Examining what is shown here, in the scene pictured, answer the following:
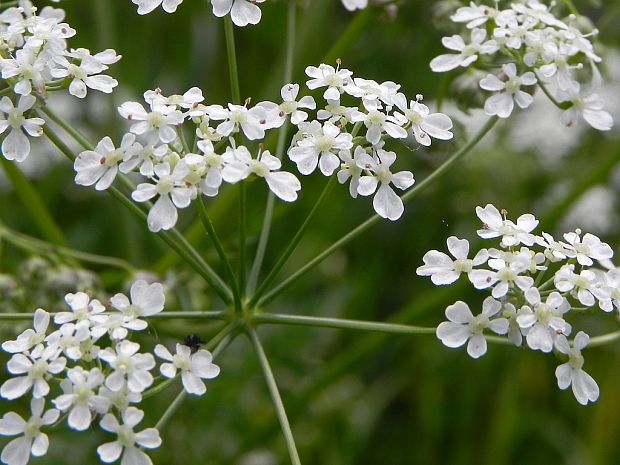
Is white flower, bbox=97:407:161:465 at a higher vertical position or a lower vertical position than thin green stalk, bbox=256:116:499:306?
lower

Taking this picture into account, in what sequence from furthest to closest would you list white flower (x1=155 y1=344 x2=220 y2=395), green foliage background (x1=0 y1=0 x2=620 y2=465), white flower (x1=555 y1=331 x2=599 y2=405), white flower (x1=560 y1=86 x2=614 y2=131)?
green foliage background (x1=0 y1=0 x2=620 y2=465) < white flower (x1=560 y1=86 x2=614 y2=131) < white flower (x1=555 y1=331 x2=599 y2=405) < white flower (x1=155 y1=344 x2=220 y2=395)

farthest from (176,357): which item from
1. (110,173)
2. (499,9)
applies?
(499,9)

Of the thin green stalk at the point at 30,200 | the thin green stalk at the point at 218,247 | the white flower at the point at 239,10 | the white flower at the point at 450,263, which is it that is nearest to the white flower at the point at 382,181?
the white flower at the point at 450,263

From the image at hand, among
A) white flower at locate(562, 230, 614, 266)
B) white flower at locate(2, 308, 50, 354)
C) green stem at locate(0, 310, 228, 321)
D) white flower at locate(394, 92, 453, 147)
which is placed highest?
white flower at locate(394, 92, 453, 147)

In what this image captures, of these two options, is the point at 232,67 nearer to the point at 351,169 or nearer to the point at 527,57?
the point at 351,169

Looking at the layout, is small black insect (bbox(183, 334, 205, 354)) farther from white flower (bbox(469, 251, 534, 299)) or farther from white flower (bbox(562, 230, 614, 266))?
white flower (bbox(562, 230, 614, 266))

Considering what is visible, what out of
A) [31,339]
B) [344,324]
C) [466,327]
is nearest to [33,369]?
[31,339]

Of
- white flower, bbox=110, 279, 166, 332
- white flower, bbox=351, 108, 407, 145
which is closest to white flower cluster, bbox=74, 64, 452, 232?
white flower, bbox=351, 108, 407, 145

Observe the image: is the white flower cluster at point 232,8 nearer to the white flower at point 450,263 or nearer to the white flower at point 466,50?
the white flower at point 466,50

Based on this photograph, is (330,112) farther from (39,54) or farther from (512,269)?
(39,54)
